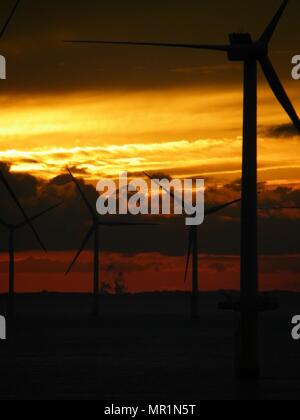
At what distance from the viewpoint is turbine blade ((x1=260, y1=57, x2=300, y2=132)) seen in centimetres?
8287

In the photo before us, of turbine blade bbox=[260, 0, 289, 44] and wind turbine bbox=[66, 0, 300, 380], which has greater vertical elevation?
turbine blade bbox=[260, 0, 289, 44]

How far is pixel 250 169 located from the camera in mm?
85938

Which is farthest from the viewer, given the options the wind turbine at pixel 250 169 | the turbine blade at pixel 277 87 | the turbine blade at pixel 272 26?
the wind turbine at pixel 250 169

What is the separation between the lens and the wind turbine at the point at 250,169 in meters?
85.5

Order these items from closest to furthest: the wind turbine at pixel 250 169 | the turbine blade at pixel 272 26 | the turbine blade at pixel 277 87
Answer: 1. the turbine blade at pixel 272 26
2. the turbine blade at pixel 277 87
3. the wind turbine at pixel 250 169

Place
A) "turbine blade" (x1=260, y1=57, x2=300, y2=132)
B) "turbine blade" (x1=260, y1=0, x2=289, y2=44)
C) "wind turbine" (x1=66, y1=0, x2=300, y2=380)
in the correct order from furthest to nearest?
"wind turbine" (x1=66, y1=0, x2=300, y2=380) → "turbine blade" (x1=260, y1=57, x2=300, y2=132) → "turbine blade" (x1=260, y1=0, x2=289, y2=44)

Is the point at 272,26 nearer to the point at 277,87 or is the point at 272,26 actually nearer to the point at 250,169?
the point at 277,87

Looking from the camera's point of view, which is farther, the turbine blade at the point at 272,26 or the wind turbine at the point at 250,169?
the wind turbine at the point at 250,169

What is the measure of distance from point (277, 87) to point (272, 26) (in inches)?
166

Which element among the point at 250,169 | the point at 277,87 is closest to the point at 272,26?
the point at 277,87

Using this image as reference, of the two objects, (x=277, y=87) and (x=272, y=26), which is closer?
(x=277, y=87)

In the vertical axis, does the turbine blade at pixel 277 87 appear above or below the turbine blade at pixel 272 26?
below

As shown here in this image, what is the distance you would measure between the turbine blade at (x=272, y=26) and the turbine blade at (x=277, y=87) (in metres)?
1.62

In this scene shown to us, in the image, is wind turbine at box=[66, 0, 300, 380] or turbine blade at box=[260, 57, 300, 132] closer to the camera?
turbine blade at box=[260, 57, 300, 132]
